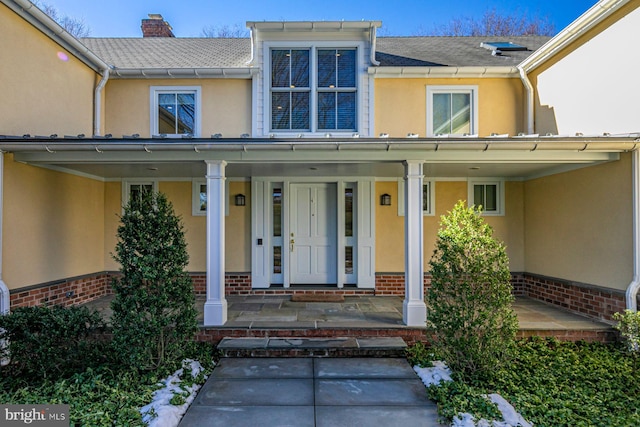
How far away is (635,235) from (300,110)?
596 centimetres

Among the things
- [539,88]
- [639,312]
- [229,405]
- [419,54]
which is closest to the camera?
[229,405]

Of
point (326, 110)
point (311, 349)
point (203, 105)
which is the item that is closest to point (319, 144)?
point (326, 110)

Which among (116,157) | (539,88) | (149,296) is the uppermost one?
(539,88)

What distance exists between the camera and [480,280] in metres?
4.30

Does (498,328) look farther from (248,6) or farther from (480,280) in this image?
(248,6)

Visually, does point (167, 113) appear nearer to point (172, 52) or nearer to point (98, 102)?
point (98, 102)

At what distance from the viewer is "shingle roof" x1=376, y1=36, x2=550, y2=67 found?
25.9ft

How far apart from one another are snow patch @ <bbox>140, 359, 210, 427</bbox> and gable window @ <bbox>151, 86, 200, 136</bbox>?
490 centimetres

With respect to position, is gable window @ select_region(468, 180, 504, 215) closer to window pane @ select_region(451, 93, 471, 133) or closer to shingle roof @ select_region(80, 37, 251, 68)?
window pane @ select_region(451, 93, 471, 133)

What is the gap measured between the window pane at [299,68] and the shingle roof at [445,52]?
162 cm

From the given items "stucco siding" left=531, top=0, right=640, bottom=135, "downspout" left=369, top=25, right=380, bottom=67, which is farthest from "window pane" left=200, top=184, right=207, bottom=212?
"stucco siding" left=531, top=0, right=640, bottom=135

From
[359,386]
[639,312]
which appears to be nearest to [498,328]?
[359,386]

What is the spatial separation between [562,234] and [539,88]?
3.09m

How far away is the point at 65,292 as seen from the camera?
21.0ft
